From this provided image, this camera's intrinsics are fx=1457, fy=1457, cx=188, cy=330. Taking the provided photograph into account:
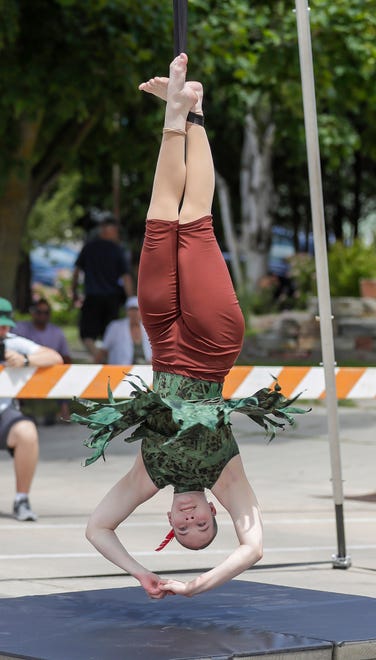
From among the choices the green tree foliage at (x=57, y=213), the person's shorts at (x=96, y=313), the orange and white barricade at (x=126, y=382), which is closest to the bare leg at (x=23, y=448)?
the orange and white barricade at (x=126, y=382)

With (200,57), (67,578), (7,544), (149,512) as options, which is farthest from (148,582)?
(200,57)

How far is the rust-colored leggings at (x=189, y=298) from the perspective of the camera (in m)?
5.84

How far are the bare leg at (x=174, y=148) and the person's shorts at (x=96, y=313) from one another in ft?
37.1

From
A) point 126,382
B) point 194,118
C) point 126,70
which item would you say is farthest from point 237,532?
point 126,70

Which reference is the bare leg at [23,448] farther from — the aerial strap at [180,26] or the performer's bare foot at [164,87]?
the aerial strap at [180,26]

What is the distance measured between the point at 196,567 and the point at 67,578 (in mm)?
821

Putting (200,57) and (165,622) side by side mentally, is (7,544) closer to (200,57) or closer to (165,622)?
(165,622)

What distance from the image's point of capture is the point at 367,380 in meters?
9.95

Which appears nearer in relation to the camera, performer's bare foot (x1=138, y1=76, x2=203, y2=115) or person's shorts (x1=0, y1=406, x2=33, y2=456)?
performer's bare foot (x1=138, y1=76, x2=203, y2=115)

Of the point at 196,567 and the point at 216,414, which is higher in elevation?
the point at 216,414

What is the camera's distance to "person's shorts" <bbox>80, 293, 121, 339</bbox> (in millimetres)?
17234

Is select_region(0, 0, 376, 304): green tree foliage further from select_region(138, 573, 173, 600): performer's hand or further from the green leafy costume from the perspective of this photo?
select_region(138, 573, 173, 600): performer's hand

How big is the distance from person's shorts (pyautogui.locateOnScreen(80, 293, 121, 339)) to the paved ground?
1942mm

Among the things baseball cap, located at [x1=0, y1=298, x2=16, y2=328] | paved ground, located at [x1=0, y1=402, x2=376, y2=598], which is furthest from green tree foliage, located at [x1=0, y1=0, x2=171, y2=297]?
baseball cap, located at [x1=0, y1=298, x2=16, y2=328]
